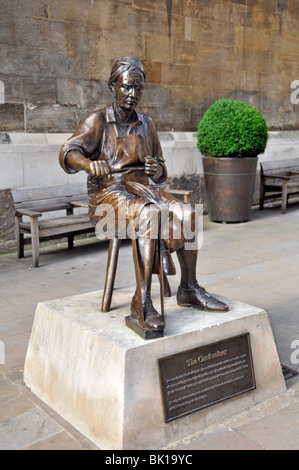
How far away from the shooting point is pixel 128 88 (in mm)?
3195

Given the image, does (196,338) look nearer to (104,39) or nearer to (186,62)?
(104,39)

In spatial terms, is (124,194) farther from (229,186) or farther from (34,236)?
(229,186)

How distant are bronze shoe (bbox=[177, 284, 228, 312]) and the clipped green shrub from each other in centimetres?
505

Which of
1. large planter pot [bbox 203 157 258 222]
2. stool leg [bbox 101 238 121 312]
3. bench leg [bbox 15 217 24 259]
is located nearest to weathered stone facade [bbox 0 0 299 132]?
large planter pot [bbox 203 157 258 222]

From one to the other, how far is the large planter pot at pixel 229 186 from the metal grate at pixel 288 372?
496cm

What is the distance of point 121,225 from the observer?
10.3ft

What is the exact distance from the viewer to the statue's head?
10.3 feet

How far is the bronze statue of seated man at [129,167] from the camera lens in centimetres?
308

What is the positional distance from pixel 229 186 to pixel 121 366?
5.93 m

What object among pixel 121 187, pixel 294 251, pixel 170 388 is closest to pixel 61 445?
pixel 170 388

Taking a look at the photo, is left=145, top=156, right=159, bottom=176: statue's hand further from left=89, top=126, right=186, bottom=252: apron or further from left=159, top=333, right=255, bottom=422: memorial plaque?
left=159, top=333, right=255, bottom=422: memorial plaque

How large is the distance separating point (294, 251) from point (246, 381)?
3.92 meters

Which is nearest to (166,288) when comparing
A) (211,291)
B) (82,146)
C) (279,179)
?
(82,146)

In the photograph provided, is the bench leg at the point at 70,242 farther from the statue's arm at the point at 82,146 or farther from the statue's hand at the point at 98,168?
the statue's hand at the point at 98,168
